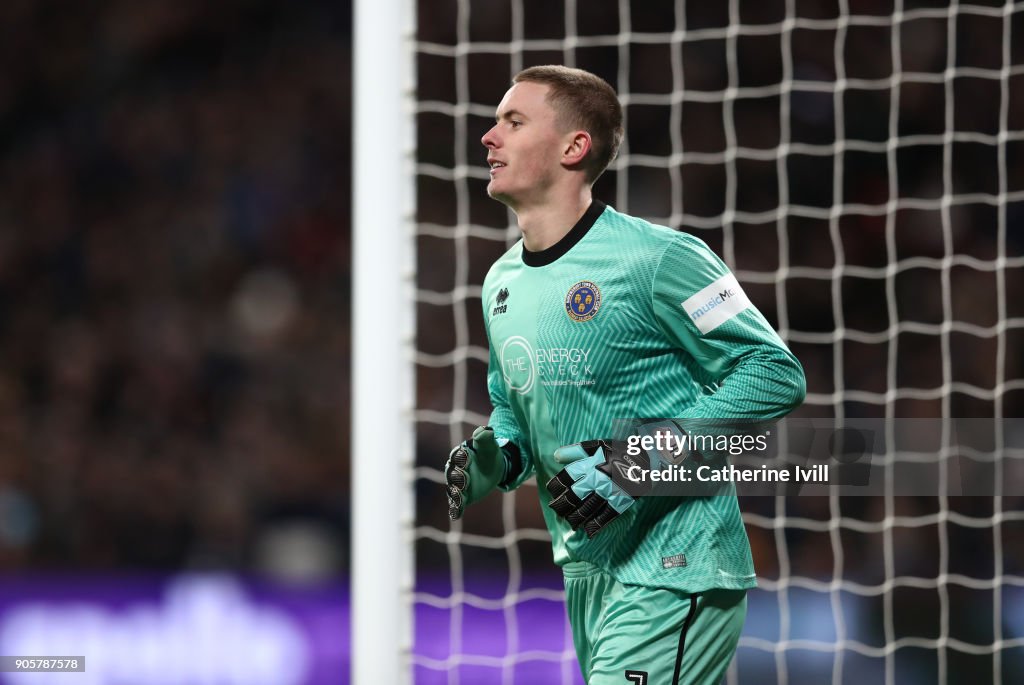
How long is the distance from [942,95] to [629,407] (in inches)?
204

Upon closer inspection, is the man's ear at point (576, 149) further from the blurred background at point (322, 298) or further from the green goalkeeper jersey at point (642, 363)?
the blurred background at point (322, 298)

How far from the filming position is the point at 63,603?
611 centimetres

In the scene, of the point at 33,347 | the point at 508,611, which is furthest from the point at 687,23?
the point at 33,347

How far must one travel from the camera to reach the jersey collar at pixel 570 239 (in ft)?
8.76

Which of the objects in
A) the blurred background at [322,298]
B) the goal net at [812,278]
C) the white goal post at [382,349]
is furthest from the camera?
the blurred background at [322,298]

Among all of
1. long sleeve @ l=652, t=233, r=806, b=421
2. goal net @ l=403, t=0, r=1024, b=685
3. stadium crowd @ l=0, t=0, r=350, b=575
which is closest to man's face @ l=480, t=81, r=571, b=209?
long sleeve @ l=652, t=233, r=806, b=421

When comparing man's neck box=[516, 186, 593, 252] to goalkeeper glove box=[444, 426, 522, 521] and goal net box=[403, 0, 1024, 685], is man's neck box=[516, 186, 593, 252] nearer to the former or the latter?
goalkeeper glove box=[444, 426, 522, 521]

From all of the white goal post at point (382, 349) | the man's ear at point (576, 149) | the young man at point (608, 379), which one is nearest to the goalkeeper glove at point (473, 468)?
the young man at point (608, 379)

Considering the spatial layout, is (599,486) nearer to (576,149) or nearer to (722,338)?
(722,338)

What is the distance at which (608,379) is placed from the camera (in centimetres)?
256

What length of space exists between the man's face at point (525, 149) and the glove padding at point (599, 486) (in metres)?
0.59

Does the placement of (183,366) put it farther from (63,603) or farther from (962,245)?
(962,245)

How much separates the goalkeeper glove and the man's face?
0.52 m

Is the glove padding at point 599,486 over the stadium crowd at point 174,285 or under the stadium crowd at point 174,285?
under
